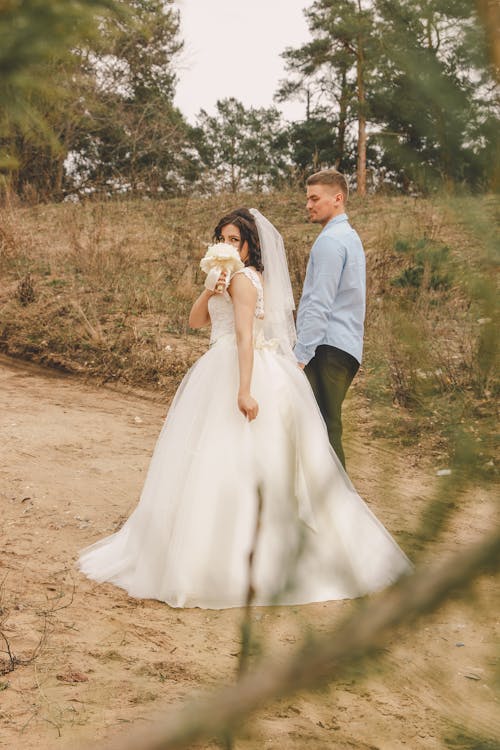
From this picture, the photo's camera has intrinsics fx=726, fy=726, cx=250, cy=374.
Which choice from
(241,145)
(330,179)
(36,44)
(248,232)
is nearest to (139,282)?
(330,179)

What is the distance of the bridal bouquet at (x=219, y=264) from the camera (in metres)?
3.50

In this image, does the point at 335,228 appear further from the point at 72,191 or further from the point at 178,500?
the point at 72,191

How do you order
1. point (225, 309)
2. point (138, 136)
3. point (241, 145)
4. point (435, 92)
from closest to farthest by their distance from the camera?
1. point (435, 92)
2. point (225, 309)
3. point (138, 136)
4. point (241, 145)

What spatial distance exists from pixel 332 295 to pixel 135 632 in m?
1.96

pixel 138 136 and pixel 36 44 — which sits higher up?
pixel 138 136

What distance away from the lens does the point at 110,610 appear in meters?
3.26

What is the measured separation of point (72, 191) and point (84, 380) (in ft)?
32.9

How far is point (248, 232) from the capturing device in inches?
148

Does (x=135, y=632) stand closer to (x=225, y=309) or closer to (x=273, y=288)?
(x=225, y=309)

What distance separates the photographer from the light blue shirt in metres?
3.87

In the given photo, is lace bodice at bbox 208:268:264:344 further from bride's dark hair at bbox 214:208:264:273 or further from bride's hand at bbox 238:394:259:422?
bride's hand at bbox 238:394:259:422

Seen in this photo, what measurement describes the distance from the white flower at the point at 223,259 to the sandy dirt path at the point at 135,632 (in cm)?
163

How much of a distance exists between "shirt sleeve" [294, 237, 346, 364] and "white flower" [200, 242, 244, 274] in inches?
20.1

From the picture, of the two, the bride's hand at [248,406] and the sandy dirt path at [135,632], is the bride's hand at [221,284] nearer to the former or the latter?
the bride's hand at [248,406]
